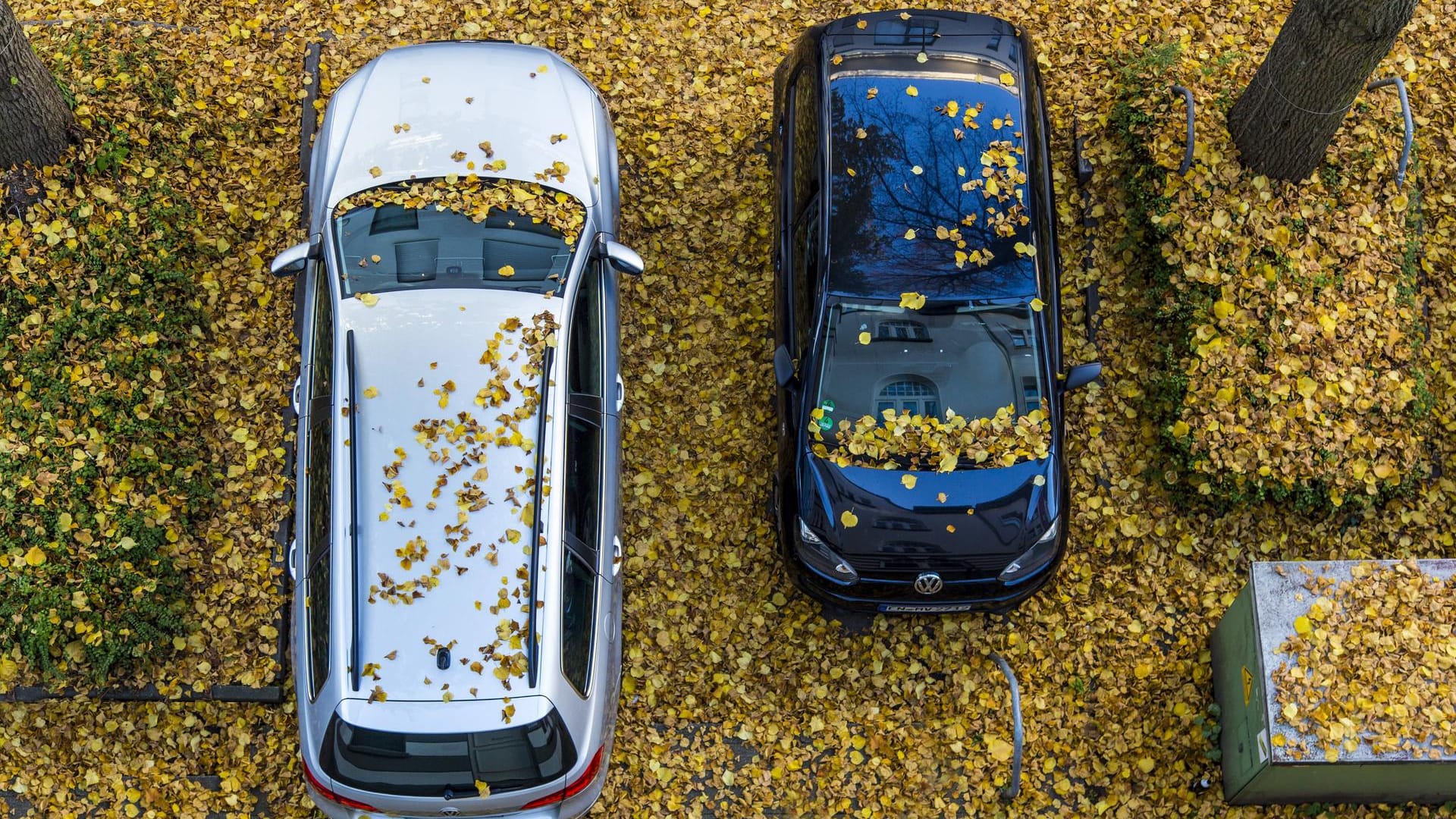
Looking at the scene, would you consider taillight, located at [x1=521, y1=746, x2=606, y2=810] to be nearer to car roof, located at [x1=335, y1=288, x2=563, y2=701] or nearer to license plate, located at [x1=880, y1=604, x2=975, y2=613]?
car roof, located at [x1=335, y1=288, x2=563, y2=701]

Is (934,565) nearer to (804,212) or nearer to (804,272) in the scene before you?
(804,272)

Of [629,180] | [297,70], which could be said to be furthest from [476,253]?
[297,70]

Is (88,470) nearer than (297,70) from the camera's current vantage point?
Yes

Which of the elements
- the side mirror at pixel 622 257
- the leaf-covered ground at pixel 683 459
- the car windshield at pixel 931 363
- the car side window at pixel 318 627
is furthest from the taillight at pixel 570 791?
the side mirror at pixel 622 257

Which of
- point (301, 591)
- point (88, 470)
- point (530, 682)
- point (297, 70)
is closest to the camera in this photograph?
point (530, 682)

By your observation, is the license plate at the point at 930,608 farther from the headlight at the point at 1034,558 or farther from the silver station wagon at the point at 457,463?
the silver station wagon at the point at 457,463

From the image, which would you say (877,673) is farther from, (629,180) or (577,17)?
(577,17)

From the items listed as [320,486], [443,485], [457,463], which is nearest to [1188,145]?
[457,463]
